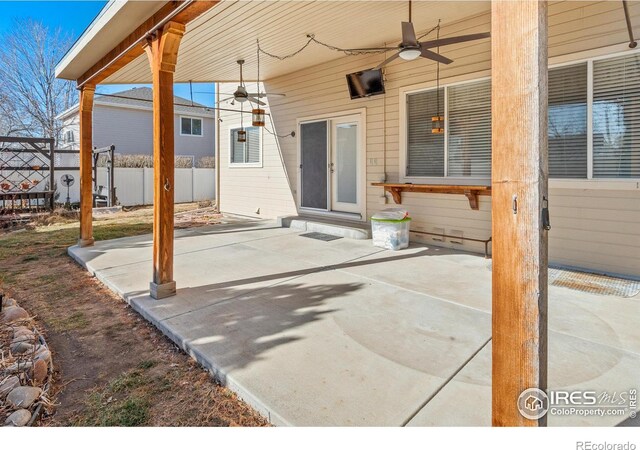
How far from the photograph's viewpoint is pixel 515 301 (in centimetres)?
133

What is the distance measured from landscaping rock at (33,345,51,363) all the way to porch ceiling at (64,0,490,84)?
331cm

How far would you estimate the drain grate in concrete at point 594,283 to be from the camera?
3.69 m

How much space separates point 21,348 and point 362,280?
2.95m

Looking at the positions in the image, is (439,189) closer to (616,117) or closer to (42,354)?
(616,117)

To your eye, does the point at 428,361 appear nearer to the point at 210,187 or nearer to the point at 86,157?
the point at 86,157

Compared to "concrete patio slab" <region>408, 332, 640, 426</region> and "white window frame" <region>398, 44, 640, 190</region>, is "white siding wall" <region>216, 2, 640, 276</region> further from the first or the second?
"concrete patio slab" <region>408, 332, 640, 426</region>

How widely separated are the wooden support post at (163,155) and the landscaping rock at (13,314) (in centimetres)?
106

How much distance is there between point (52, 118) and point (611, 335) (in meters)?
24.0

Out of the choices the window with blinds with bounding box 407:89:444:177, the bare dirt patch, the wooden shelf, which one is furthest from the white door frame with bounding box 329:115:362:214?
the bare dirt patch

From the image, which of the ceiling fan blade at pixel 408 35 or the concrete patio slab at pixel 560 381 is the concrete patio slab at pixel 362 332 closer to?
the concrete patio slab at pixel 560 381

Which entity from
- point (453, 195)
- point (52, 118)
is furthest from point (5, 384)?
point (52, 118)

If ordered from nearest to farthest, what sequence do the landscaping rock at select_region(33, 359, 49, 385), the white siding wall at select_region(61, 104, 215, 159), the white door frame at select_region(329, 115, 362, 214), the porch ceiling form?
1. the landscaping rock at select_region(33, 359, 49, 385)
2. the porch ceiling
3. the white door frame at select_region(329, 115, 362, 214)
4. the white siding wall at select_region(61, 104, 215, 159)

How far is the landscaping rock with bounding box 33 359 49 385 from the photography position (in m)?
2.35

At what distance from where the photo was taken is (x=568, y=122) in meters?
4.41
